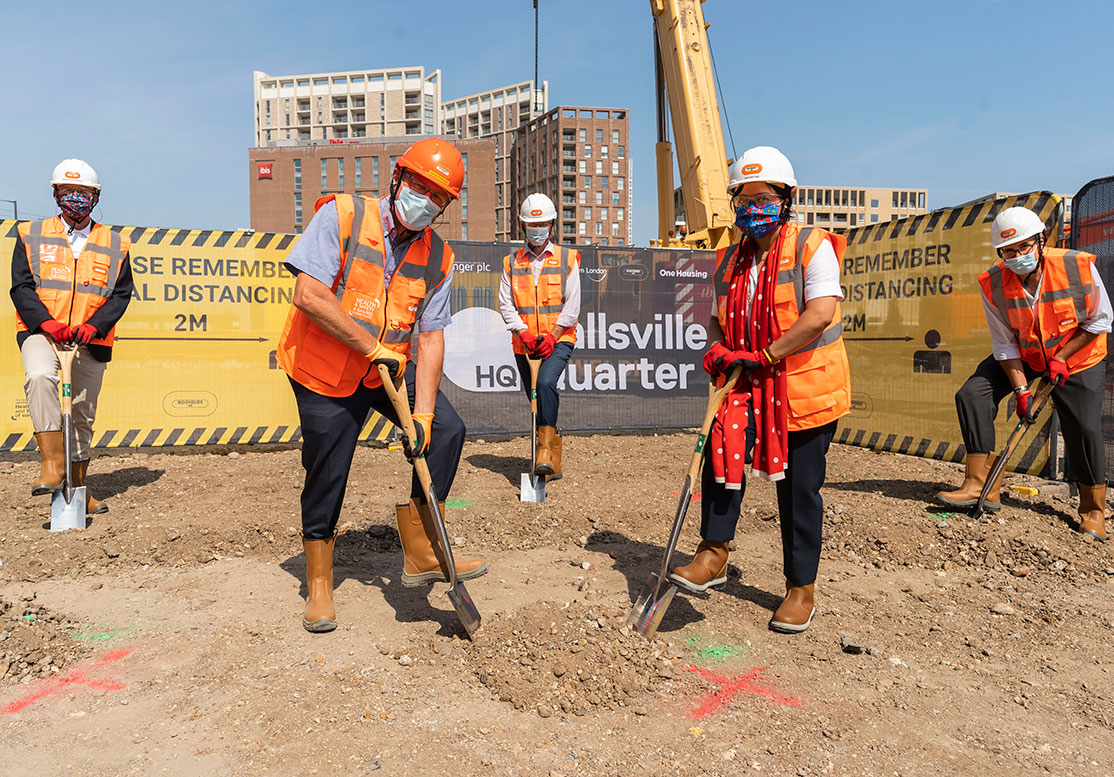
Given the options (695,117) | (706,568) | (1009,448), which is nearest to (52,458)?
(706,568)

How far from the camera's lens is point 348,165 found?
90.0m

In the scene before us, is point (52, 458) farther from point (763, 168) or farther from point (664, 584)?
point (763, 168)

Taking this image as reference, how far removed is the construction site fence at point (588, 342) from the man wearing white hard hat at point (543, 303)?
2115 millimetres

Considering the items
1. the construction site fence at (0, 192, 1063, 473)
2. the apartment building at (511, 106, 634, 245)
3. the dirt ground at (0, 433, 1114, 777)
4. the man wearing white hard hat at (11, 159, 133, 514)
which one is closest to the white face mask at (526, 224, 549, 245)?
the construction site fence at (0, 192, 1063, 473)

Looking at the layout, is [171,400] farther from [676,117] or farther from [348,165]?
[348,165]

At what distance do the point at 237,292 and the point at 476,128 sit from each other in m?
143

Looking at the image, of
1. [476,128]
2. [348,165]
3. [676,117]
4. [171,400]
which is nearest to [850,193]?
[476,128]

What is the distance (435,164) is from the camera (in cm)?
324

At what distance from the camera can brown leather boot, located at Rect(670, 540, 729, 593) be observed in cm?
343

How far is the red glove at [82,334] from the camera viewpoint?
5098 millimetres

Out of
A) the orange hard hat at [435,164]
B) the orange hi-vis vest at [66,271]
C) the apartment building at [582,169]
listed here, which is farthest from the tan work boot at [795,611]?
the apartment building at [582,169]

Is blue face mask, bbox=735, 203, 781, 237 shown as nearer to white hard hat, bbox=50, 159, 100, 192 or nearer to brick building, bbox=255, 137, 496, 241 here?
white hard hat, bbox=50, 159, 100, 192

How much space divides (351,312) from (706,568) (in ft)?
6.35

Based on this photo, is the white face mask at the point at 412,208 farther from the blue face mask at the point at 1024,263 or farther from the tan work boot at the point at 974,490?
the tan work boot at the point at 974,490
